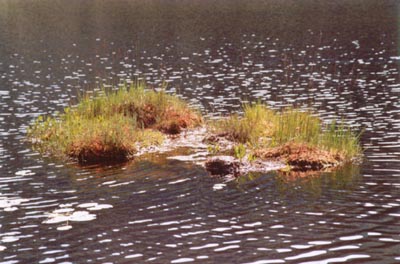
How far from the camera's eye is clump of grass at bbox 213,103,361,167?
24.6 metres

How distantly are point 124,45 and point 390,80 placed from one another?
110ft

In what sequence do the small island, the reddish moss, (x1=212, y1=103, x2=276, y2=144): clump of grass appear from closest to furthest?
1. the reddish moss
2. the small island
3. (x1=212, y1=103, x2=276, y2=144): clump of grass

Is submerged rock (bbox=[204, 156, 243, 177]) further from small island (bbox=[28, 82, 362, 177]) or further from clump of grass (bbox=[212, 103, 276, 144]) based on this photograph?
clump of grass (bbox=[212, 103, 276, 144])

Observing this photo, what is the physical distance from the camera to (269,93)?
39719mm

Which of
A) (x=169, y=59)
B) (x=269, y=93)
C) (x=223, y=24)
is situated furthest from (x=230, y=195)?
(x=223, y=24)

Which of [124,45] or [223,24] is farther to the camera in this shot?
[223,24]

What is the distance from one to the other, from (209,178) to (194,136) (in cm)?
678

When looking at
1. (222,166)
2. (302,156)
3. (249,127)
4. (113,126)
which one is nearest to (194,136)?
(249,127)

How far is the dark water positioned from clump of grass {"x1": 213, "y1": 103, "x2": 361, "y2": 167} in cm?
107

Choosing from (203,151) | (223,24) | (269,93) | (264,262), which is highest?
(223,24)

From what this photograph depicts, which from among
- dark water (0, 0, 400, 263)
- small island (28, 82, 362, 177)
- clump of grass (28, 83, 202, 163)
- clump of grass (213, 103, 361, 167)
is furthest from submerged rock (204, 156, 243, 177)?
clump of grass (28, 83, 202, 163)

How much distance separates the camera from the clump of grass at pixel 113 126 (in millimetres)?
26484

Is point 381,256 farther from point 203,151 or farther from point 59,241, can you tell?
point 203,151

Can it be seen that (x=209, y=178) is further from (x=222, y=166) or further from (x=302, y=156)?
(x=302, y=156)
